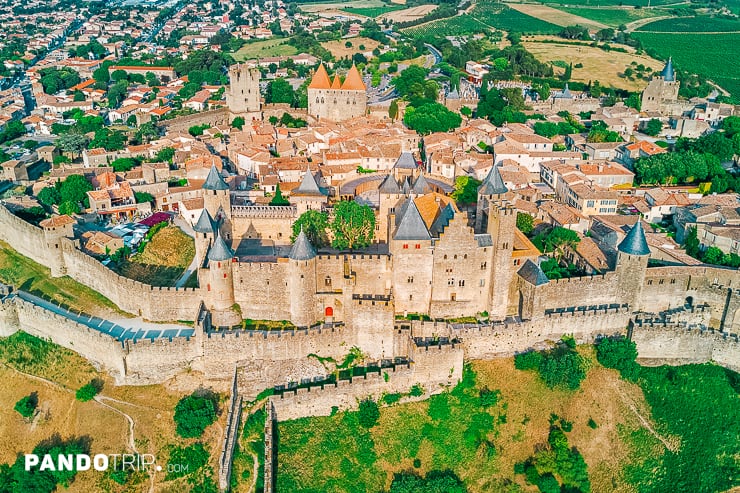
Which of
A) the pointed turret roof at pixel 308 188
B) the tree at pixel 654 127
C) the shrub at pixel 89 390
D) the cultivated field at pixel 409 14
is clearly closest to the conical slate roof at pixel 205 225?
the pointed turret roof at pixel 308 188

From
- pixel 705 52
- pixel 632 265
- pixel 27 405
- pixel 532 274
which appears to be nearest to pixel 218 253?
pixel 27 405

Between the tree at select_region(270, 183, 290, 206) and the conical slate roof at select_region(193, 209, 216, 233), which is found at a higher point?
the conical slate roof at select_region(193, 209, 216, 233)

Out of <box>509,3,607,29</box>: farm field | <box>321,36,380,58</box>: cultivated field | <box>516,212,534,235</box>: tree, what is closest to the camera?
<box>516,212,534,235</box>: tree

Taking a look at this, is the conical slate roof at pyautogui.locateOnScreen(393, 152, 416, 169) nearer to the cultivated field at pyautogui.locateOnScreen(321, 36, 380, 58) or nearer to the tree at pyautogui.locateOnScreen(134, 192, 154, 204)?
the tree at pyautogui.locateOnScreen(134, 192, 154, 204)

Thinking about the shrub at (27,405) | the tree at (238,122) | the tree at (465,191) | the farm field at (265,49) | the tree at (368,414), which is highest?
the tree at (465,191)

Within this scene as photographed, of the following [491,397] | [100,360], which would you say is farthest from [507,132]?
[100,360]

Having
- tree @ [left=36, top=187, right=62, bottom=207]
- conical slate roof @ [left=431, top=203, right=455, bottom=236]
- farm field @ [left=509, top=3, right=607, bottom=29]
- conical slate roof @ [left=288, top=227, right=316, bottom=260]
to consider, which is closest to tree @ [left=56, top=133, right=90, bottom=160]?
tree @ [left=36, top=187, right=62, bottom=207]

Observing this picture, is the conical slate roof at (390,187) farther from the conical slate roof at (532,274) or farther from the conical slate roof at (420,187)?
the conical slate roof at (532,274)
